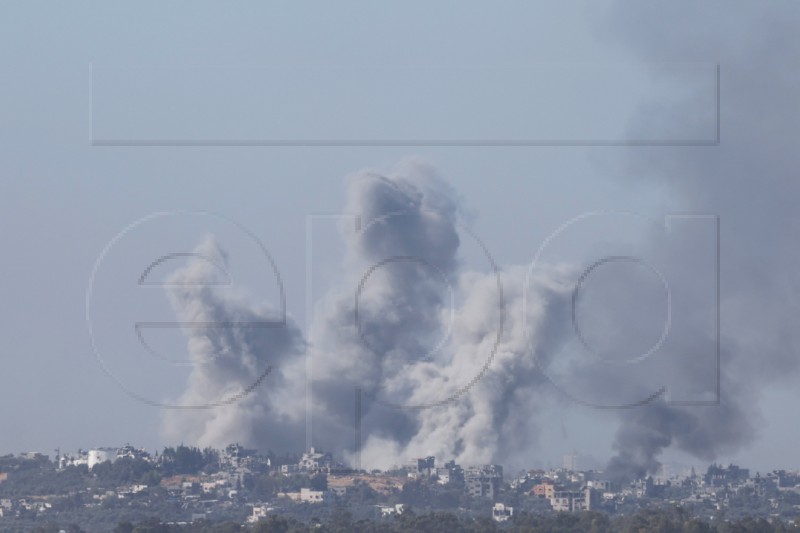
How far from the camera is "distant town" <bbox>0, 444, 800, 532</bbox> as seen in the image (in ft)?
135

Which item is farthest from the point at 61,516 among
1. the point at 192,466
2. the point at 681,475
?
the point at 681,475

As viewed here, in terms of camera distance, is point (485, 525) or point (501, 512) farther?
point (501, 512)

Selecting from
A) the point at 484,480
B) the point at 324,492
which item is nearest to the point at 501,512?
the point at 484,480

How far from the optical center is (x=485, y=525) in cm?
3519

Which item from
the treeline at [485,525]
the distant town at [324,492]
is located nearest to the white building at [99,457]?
the distant town at [324,492]

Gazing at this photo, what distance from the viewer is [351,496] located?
42.8 metres

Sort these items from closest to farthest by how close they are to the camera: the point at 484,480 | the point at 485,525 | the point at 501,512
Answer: the point at 485,525
the point at 501,512
the point at 484,480

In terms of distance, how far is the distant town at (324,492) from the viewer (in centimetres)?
4109

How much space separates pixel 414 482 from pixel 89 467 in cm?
941

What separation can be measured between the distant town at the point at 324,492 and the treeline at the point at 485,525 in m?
2.67

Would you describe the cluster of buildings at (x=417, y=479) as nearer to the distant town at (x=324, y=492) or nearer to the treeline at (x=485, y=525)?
the distant town at (x=324, y=492)

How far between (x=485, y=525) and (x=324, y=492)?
8.48 meters

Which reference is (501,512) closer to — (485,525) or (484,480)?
(484,480)

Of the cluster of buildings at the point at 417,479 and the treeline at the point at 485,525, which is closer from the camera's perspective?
the treeline at the point at 485,525
